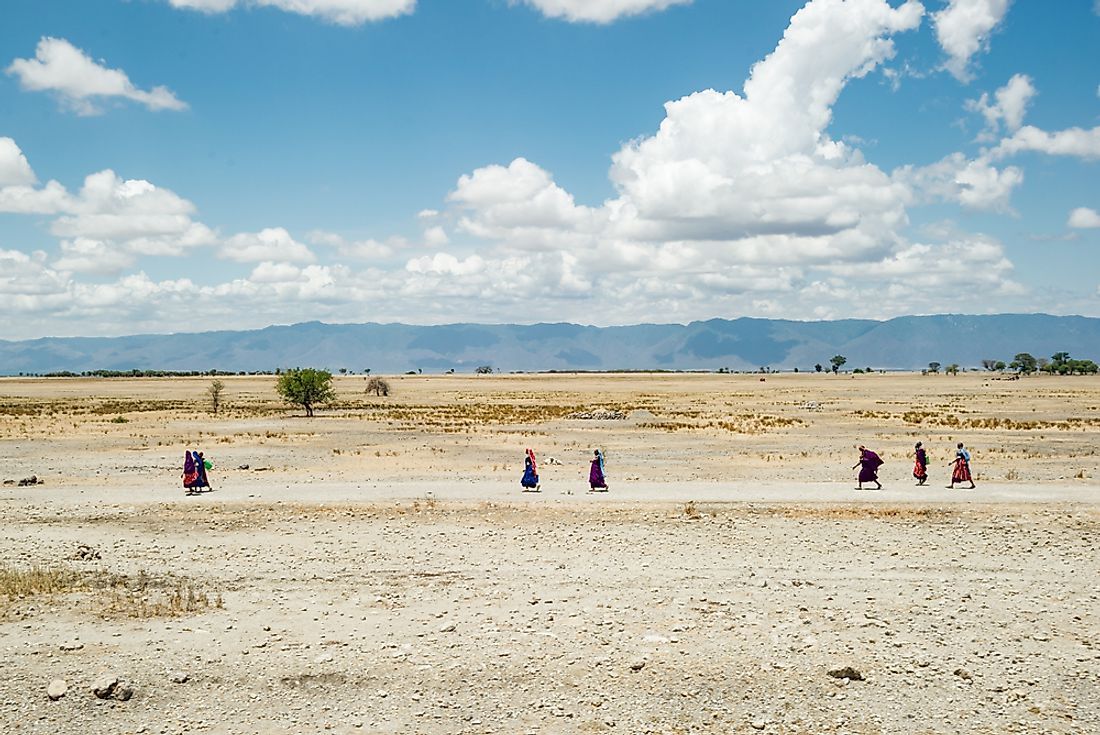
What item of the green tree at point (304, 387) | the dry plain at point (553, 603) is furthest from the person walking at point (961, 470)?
the green tree at point (304, 387)

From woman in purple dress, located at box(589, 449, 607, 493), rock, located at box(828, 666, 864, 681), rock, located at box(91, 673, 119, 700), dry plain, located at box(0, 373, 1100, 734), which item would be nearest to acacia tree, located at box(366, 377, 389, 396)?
dry plain, located at box(0, 373, 1100, 734)

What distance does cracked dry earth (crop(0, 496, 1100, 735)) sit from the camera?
398 inches

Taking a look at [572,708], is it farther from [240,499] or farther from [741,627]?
[240,499]

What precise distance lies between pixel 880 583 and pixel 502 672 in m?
7.88

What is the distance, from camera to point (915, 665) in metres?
11.3

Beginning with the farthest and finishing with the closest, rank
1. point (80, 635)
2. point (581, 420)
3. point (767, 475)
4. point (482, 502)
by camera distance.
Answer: point (581, 420) < point (767, 475) < point (482, 502) < point (80, 635)

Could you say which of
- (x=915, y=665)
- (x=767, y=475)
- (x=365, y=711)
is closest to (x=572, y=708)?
(x=365, y=711)

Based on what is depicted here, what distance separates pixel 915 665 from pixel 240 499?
19641mm

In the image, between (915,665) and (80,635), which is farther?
(80,635)

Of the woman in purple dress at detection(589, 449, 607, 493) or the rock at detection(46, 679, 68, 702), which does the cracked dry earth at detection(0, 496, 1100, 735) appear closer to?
the rock at detection(46, 679, 68, 702)

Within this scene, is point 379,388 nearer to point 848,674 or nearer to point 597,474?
point 597,474

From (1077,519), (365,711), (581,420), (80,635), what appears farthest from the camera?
(581,420)

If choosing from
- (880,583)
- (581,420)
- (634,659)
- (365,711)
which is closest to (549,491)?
(880,583)

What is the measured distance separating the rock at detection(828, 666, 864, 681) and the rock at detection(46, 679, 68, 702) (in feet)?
34.3
